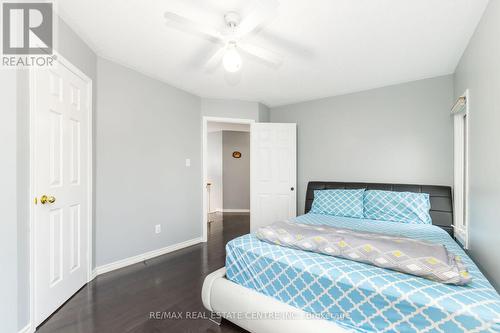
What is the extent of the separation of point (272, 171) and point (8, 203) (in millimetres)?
3209

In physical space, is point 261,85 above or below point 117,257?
above

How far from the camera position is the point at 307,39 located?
7.00 feet

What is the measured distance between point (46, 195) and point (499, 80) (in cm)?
329

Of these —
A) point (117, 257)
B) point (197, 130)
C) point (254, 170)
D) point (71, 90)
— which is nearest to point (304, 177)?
point (254, 170)

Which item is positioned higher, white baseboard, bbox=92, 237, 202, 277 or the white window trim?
the white window trim

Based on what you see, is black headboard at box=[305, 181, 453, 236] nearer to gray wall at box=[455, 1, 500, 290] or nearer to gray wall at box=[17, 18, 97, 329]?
gray wall at box=[455, 1, 500, 290]

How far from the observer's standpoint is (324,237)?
5.59ft

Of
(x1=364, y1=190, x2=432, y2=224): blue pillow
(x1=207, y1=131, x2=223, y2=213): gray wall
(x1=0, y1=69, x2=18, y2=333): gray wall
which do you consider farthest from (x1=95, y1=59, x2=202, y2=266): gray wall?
(x1=207, y1=131, x2=223, y2=213): gray wall

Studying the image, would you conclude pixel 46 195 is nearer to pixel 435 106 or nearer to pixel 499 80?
pixel 499 80

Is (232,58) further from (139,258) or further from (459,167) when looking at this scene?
(459,167)

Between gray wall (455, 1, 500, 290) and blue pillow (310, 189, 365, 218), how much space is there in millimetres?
1101

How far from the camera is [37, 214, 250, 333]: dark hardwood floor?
174 centimetres

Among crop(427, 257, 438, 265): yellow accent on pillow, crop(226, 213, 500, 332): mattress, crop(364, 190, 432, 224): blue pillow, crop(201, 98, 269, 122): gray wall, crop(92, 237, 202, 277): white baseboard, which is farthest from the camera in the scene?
crop(201, 98, 269, 122): gray wall

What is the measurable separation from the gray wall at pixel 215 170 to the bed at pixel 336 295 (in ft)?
15.2
